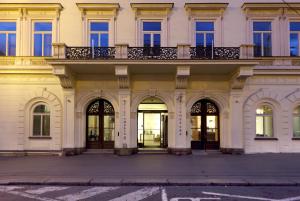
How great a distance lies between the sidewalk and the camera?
10.1 meters

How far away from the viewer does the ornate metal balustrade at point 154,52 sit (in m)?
16.8

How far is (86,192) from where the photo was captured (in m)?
8.98

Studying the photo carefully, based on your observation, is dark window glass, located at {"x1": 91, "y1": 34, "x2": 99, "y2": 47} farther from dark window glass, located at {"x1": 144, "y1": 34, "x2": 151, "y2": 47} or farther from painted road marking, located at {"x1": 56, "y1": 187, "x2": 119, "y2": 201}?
painted road marking, located at {"x1": 56, "y1": 187, "x2": 119, "y2": 201}

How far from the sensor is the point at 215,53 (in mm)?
16969

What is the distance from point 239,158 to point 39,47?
12729 millimetres

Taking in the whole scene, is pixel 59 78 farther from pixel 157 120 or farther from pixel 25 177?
pixel 25 177

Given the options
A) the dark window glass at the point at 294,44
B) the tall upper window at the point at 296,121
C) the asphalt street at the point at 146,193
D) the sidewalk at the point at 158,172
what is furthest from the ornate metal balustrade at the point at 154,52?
the asphalt street at the point at 146,193

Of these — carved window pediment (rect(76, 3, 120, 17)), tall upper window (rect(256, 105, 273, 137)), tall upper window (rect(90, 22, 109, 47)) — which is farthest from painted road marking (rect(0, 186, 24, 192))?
tall upper window (rect(256, 105, 273, 137))

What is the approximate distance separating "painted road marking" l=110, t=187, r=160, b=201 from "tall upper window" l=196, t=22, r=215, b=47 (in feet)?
36.5

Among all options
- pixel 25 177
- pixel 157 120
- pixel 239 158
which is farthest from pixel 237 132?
pixel 25 177

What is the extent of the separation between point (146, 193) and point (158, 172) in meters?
2.98

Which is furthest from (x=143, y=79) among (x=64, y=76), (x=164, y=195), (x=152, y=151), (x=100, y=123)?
(x=164, y=195)

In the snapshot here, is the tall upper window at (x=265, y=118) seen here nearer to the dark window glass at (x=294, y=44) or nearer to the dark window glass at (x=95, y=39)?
the dark window glass at (x=294, y=44)

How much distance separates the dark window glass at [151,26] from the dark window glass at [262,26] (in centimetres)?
559
